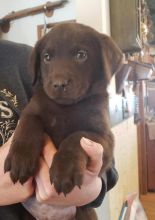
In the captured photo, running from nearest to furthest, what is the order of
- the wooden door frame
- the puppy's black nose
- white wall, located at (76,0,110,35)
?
1. the puppy's black nose
2. white wall, located at (76,0,110,35)
3. the wooden door frame

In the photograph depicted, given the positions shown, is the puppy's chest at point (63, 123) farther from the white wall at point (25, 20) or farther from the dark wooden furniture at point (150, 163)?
the dark wooden furniture at point (150, 163)

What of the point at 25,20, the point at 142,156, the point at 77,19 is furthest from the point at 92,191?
the point at 142,156

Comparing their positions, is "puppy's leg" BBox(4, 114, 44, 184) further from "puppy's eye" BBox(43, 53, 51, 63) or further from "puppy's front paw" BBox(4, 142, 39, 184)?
"puppy's eye" BBox(43, 53, 51, 63)

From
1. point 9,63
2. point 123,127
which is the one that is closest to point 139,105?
point 123,127

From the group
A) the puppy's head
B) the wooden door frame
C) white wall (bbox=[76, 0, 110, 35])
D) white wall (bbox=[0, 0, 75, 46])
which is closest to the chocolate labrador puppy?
the puppy's head

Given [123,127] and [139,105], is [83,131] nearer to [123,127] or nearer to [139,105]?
[123,127]

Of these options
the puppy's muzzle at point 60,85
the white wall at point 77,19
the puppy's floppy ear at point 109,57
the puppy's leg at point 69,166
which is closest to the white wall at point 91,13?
the white wall at point 77,19
